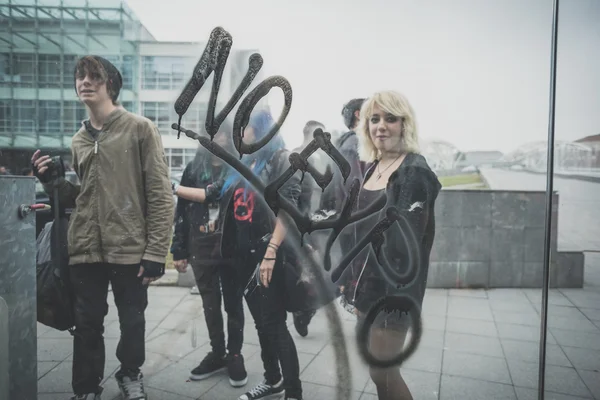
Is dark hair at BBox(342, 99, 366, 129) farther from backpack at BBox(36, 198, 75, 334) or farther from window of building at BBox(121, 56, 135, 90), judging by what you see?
backpack at BBox(36, 198, 75, 334)

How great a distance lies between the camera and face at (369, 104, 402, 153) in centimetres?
225

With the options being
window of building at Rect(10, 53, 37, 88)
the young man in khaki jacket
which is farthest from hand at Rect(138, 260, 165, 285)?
window of building at Rect(10, 53, 37, 88)

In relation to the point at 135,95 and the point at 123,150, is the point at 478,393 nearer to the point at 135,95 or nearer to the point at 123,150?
the point at 123,150

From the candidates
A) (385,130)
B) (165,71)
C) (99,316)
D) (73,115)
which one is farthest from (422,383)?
(73,115)

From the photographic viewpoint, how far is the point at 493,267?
2455 millimetres

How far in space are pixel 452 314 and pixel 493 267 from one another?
14.3 inches

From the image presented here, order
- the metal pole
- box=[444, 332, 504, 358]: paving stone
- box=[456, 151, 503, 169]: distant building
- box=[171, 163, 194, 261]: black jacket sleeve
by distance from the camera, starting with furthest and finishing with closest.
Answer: box=[171, 163, 194, 261]: black jacket sleeve → box=[444, 332, 504, 358]: paving stone → box=[456, 151, 503, 169]: distant building → the metal pole

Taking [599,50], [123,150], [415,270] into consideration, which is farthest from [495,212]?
[123,150]

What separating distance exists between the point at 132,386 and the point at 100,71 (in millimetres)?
1802

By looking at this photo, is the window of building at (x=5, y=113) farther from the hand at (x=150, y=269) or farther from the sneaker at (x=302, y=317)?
the sneaker at (x=302, y=317)

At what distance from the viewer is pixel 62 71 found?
2400 millimetres

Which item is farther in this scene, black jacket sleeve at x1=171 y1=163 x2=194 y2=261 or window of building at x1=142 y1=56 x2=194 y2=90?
black jacket sleeve at x1=171 y1=163 x2=194 y2=261

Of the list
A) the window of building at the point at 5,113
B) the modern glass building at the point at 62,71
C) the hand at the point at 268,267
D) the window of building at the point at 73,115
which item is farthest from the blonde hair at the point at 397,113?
the window of building at the point at 5,113

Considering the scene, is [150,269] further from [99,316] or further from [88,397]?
[88,397]
